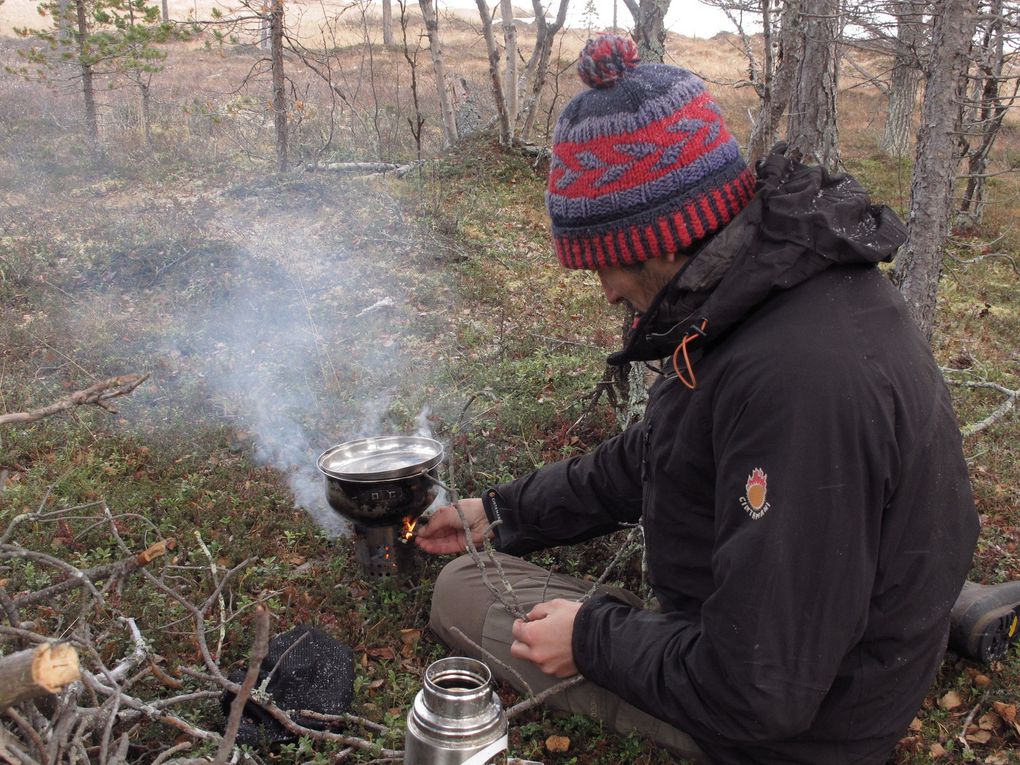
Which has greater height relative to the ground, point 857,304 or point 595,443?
point 857,304

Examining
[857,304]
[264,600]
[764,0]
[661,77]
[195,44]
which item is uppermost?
[195,44]

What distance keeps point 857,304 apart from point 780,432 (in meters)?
0.41

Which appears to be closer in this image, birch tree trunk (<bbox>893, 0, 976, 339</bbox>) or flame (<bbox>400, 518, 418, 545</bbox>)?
flame (<bbox>400, 518, 418, 545</bbox>)

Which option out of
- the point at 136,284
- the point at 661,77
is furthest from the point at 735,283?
the point at 136,284

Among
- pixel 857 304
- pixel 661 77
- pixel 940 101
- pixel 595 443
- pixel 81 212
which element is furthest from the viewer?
pixel 81 212

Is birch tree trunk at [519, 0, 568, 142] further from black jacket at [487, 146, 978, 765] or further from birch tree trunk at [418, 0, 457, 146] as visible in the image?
black jacket at [487, 146, 978, 765]

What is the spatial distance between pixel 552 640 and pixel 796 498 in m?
0.99

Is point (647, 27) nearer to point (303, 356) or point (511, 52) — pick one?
point (303, 356)

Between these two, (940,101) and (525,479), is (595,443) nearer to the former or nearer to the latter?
(525,479)

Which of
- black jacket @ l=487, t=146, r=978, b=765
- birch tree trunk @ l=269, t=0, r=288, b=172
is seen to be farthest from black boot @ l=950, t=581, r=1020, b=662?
birch tree trunk @ l=269, t=0, r=288, b=172

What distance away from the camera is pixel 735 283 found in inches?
75.8

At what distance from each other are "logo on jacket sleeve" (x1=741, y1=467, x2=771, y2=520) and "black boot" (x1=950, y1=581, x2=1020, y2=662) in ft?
6.50

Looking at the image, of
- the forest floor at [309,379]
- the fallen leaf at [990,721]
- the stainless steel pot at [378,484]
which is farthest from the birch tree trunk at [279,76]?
the fallen leaf at [990,721]

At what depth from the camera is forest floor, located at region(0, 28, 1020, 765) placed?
337 cm
